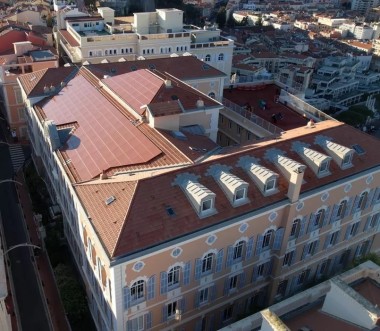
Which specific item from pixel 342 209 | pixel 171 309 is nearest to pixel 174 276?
pixel 171 309

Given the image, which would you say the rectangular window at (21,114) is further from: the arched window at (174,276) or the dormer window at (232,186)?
the arched window at (174,276)

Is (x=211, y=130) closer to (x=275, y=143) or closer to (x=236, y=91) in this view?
(x=275, y=143)

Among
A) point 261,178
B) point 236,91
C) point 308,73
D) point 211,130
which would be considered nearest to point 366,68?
point 308,73

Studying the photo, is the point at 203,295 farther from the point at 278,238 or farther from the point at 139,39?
the point at 139,39

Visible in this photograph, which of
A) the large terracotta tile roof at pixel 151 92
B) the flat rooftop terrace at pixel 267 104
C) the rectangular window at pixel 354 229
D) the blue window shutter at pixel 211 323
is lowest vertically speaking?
the blue window shutter at pixel 211 323

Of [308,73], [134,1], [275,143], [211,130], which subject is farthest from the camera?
[134,1]

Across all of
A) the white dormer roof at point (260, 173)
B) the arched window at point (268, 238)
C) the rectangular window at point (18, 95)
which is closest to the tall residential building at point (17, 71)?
the rectangular window at point (18, 95)
